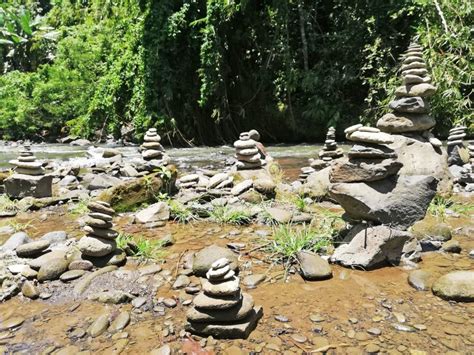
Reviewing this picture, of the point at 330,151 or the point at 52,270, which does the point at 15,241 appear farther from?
the point at 330,151

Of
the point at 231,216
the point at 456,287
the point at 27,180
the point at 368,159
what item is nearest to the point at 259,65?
the point at 27,180

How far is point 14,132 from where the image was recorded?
18141mm

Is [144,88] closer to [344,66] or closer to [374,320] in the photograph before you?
[344,66]

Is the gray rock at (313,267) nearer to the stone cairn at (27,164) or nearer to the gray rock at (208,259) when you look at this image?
the gray rock at (208,259)

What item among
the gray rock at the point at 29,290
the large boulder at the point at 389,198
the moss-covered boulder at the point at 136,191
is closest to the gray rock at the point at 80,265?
the gray rock at the point at 29,290

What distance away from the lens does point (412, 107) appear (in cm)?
455

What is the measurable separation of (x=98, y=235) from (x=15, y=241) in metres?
1.05

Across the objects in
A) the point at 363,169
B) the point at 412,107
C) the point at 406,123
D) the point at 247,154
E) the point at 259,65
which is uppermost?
the point at 259,65

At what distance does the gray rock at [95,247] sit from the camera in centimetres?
364

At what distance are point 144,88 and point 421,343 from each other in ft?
43.4

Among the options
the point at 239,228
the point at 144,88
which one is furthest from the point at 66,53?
the point at 239,228

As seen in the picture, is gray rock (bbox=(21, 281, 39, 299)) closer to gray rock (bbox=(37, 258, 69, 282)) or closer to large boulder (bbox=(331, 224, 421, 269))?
gray rock (bbox=(37, 258, 69, 282))

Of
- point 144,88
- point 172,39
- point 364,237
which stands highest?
point 172,39

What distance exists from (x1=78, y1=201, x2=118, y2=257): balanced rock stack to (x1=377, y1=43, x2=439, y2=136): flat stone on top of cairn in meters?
3.14
